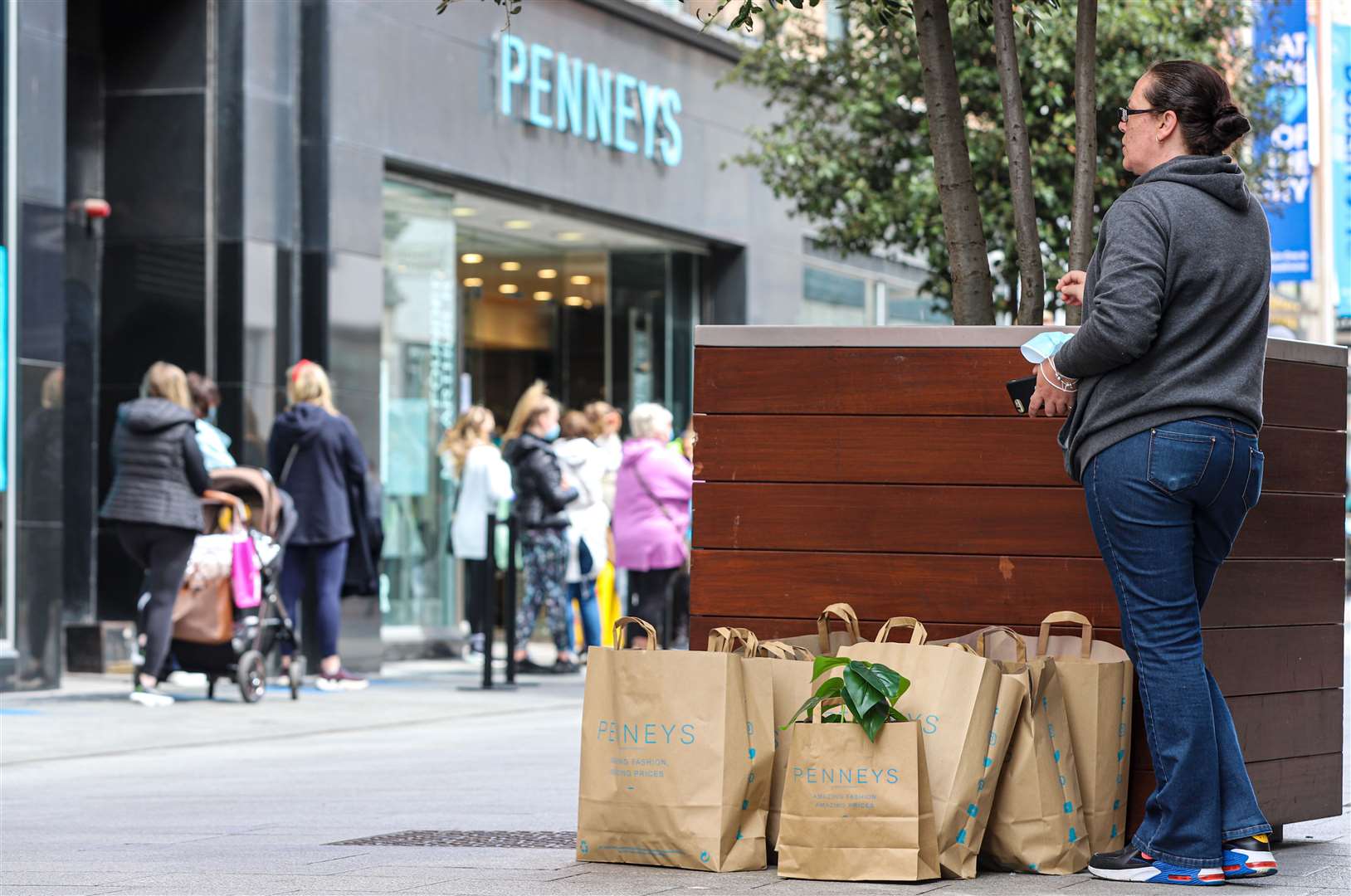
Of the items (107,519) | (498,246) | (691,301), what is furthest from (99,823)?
(691,301)

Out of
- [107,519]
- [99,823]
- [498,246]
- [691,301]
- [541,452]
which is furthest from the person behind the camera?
[691,301]

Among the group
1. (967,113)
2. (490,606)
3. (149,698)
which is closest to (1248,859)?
(149,698)

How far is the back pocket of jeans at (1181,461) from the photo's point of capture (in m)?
4.80

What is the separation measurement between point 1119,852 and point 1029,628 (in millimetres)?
632

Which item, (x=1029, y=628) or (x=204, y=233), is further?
(x=204, y=233)

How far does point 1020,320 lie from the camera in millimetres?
6207

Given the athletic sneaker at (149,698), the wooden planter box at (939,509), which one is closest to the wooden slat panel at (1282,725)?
the wooden planter box at (939,509)

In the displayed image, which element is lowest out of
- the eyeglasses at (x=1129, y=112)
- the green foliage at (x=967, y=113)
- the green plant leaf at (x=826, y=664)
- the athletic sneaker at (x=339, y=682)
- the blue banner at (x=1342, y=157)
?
the athletic sneaker at (x=339, y=682)

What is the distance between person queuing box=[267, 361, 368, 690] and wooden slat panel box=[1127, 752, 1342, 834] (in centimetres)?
790

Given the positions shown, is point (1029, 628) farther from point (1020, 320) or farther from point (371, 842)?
point (371, 842)

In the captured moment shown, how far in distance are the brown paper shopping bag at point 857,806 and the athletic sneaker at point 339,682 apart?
334 inches

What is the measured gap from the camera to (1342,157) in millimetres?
30062

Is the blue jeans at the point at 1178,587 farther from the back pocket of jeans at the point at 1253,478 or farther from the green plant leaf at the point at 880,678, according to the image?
the green plant leaf at the point at 880,678

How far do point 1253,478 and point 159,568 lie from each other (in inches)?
306
